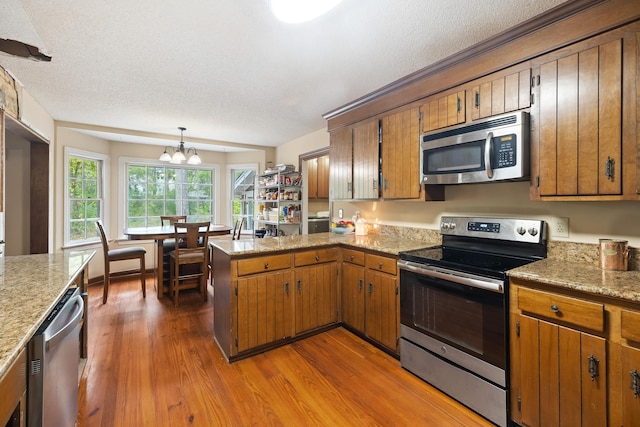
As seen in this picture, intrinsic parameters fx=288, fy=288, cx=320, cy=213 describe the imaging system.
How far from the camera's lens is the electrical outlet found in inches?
72.6

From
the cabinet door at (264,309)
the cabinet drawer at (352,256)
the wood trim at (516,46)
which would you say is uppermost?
the wood trim at (516,46)

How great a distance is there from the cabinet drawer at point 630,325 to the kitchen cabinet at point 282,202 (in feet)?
12.7

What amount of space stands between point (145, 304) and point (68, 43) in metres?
2.82

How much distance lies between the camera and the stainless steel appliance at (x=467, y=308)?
5.35 ft

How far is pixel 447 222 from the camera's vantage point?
2463 mm

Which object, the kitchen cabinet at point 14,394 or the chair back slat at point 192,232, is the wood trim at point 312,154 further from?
the kitchen cabinet at point 14,394

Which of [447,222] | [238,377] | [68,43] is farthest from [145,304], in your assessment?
[447,222]

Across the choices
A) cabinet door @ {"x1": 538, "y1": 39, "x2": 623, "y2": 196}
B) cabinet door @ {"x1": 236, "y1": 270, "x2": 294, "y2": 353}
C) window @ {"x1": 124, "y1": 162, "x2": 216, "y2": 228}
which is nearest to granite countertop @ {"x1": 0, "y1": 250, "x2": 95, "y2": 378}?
cabinet door @ {"x1": 236, "y1": 270, "x2": 294, "y2": 353}

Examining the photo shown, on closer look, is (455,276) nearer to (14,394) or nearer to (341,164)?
(341,164)

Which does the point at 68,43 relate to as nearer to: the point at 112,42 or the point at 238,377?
the point at 112,42

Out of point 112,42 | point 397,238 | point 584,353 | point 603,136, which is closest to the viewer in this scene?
point 584,353

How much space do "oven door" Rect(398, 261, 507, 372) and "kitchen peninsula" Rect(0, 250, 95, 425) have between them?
1953mm

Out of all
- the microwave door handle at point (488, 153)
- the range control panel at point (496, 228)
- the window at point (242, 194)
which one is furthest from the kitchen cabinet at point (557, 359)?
the window at point (242, 194)

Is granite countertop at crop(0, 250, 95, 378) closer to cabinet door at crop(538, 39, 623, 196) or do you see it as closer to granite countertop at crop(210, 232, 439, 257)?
granite countertop at crop(210, 232, 439, 257)
